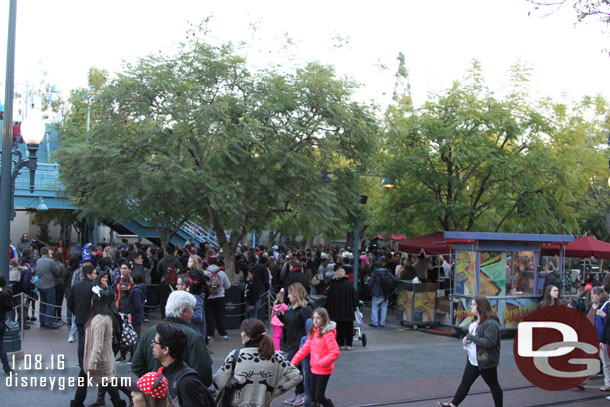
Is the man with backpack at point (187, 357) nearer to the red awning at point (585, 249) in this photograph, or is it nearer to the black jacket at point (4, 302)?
the black jacket at point (4, 302)

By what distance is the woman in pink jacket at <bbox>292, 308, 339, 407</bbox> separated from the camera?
7148mm

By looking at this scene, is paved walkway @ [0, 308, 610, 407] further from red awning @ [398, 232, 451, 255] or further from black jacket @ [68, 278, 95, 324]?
red awning @ [398, 232, 451, 255]

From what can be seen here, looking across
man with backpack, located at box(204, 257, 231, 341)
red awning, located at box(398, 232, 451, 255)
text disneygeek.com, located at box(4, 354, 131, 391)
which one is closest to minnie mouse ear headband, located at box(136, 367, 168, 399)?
text disneygeek.com, located at box(4, 354, 131, 391)

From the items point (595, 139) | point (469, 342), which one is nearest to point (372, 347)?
point (469, 342)

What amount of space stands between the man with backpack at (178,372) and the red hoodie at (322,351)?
3206 mm

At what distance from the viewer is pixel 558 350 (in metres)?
10.0

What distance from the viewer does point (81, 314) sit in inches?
337

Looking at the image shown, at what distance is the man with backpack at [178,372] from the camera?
12.7 ft

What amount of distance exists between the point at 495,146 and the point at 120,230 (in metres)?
23.1

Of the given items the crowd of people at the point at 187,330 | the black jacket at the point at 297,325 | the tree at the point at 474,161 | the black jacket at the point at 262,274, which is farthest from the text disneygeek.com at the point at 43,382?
the tree at the point at 474,161

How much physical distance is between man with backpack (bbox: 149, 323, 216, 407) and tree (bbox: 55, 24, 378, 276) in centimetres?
940

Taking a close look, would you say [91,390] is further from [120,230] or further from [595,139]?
[595,139]

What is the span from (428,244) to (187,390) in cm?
1545

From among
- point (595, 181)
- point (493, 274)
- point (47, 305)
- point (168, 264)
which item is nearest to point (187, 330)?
point (168, 264)
